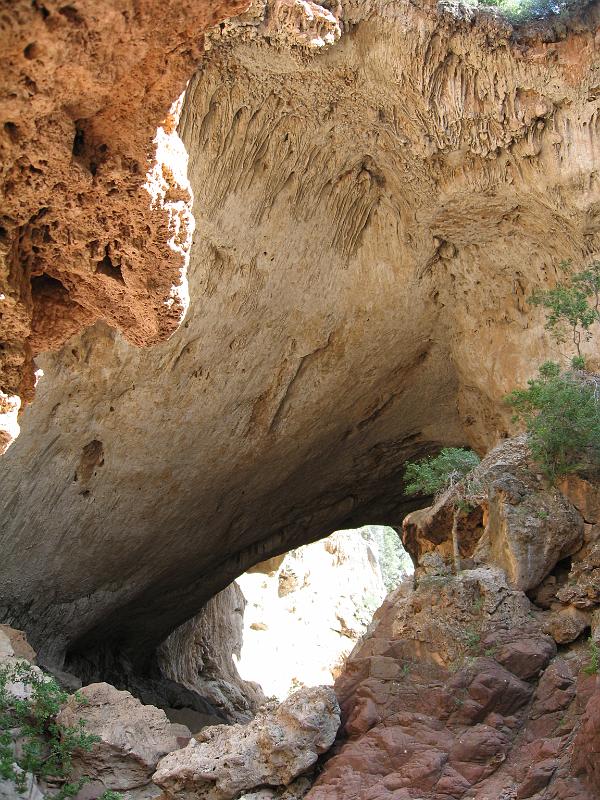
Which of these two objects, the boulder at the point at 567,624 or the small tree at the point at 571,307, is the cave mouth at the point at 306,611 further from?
the boulder at the point at 567,624

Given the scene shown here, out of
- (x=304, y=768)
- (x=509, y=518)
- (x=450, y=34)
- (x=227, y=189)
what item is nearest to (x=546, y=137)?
(x=450, y=34)

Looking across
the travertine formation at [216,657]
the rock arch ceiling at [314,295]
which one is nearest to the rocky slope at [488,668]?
the rock arch ceiling at [314,295]

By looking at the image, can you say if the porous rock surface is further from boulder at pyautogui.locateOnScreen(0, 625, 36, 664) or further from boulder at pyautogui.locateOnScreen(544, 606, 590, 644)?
boulder at pyautogui.locateOnScreen(0, 625, 36, 664)

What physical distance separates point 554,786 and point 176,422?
29.4 feet

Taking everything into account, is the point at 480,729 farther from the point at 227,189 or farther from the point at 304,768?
the point at 227,189

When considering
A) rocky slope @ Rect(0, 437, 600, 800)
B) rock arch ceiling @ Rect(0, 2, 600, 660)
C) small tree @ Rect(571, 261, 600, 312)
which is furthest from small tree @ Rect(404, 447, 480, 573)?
small tree @ Rect(571, 261, 600, 312)

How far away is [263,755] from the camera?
1070 cm

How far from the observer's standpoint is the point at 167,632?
22.0 m

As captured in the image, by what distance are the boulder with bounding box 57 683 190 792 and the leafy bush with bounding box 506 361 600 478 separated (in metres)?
6.73

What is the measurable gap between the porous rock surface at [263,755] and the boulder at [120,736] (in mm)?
780

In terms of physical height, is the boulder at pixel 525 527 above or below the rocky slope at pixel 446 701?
above

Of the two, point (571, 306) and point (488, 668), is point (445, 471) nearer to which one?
point (571, 306)

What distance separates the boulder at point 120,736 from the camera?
11797mm

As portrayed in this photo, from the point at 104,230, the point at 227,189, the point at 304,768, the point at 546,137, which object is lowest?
the point at 304,768
